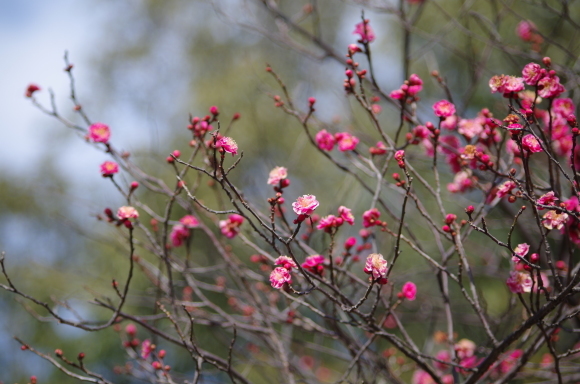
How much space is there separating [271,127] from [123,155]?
5511mm

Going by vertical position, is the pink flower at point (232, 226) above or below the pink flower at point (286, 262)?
above

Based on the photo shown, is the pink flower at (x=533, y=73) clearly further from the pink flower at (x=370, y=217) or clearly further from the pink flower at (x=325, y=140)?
the pink flower at (x=325, y=140)

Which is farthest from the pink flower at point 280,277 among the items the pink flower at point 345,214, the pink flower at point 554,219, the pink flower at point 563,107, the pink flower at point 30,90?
the pink flower at point 30,90

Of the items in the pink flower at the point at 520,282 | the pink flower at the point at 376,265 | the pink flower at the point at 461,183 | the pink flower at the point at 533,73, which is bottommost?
the pink flower at the point at 376,265

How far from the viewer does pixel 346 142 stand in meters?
1.93

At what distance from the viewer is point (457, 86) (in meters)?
5.44

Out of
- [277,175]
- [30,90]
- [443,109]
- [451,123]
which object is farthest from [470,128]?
[30,90]

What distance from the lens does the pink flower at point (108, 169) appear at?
5.71 feet

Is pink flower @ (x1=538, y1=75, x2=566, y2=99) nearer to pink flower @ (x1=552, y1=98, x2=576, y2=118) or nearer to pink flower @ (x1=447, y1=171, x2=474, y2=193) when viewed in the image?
pink flower @ (x1=552, y1=98, x2=576, y2=118)

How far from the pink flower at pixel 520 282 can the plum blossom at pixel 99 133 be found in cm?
145

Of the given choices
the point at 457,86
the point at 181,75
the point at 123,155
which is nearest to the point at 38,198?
the point at 181,75

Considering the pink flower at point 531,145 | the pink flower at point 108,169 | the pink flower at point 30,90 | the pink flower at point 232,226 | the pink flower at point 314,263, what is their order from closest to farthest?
the pink flower at point 531,145 < the pink flower at point 314,263 < the pink flower at point 108,169 < the pink flower at point 232,226 < the pink flower at point 30,90

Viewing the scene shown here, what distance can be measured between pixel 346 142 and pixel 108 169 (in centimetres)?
85

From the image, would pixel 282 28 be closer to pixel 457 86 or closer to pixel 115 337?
pixel 457 86
